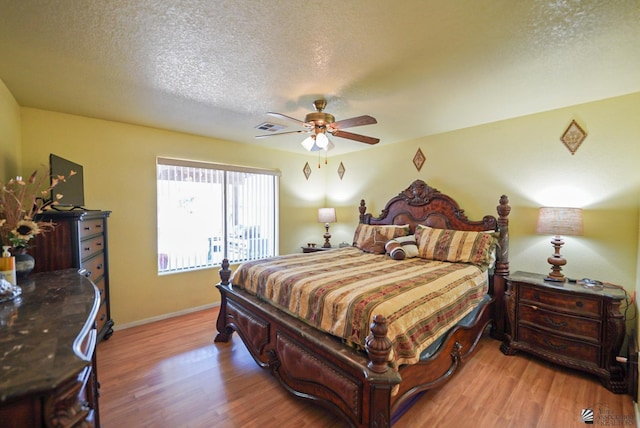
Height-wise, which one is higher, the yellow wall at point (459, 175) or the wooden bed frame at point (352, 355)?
the yellow wall at point (459, 175)

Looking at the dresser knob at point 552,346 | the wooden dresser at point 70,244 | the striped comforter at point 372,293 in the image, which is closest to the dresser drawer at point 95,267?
the wooden dresser at point 70,244

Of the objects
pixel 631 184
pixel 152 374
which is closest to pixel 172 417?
pixel 152 374

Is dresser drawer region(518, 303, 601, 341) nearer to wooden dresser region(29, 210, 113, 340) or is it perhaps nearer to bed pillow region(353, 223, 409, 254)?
bed pillow region(353, 223, 409, 254)

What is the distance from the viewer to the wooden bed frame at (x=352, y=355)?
149 cm

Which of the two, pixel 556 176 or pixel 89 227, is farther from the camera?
pixel 556 176

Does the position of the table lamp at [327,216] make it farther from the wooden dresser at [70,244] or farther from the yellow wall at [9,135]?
the yellow wall at [9,135]

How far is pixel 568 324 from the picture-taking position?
2359 mm

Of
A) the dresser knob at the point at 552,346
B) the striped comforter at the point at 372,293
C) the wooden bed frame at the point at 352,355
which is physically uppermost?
the striped comforter at the point at 372,293

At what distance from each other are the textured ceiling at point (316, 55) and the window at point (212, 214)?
111 centimetres

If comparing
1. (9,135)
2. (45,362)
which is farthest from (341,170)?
(45,362)

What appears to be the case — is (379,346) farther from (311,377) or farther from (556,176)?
(556,176)

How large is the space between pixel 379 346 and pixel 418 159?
314cm

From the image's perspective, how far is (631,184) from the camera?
2.43m

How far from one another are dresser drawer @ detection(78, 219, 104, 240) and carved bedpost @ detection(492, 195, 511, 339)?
4.13 m
